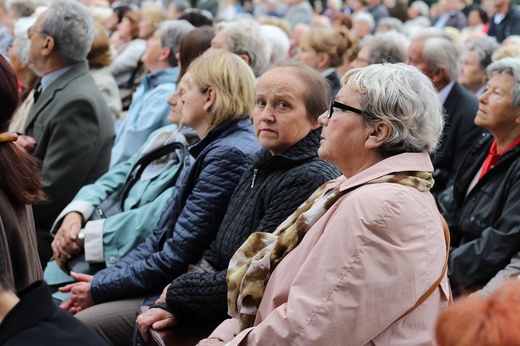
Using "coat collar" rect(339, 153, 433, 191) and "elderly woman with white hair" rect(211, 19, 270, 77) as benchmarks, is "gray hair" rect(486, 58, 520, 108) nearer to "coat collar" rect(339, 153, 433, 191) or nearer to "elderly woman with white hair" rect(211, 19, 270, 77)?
"elderly woman with white hair" rect(211, 19, 270, 77)

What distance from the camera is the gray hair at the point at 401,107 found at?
282 centimetres

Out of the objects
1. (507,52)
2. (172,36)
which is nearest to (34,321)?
(507,52)

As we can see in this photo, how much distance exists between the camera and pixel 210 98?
4.09 m

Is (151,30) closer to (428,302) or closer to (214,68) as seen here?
(214,68)

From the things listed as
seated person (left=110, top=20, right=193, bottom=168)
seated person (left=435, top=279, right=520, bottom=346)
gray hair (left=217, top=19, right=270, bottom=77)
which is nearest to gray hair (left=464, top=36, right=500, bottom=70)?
gray hair (left=217, top=19, right=270, bottom=77)

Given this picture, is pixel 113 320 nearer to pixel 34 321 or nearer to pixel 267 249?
pixel 267 249

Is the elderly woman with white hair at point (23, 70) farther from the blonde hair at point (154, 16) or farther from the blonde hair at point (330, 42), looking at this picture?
the blonde hair at point (154, 16)

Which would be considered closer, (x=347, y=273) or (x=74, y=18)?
(x=347, y=273)

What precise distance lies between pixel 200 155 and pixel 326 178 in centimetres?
79

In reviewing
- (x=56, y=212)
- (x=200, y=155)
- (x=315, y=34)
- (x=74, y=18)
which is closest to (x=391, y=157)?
(x=200, y=155)

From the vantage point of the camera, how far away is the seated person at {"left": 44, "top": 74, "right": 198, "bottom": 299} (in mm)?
4352

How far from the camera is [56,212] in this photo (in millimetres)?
Answer: 5090

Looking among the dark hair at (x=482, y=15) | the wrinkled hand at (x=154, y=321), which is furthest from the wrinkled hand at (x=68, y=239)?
the dark hair at (x=482, y=15)

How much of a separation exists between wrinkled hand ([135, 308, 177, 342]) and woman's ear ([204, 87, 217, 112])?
3.55 feet
